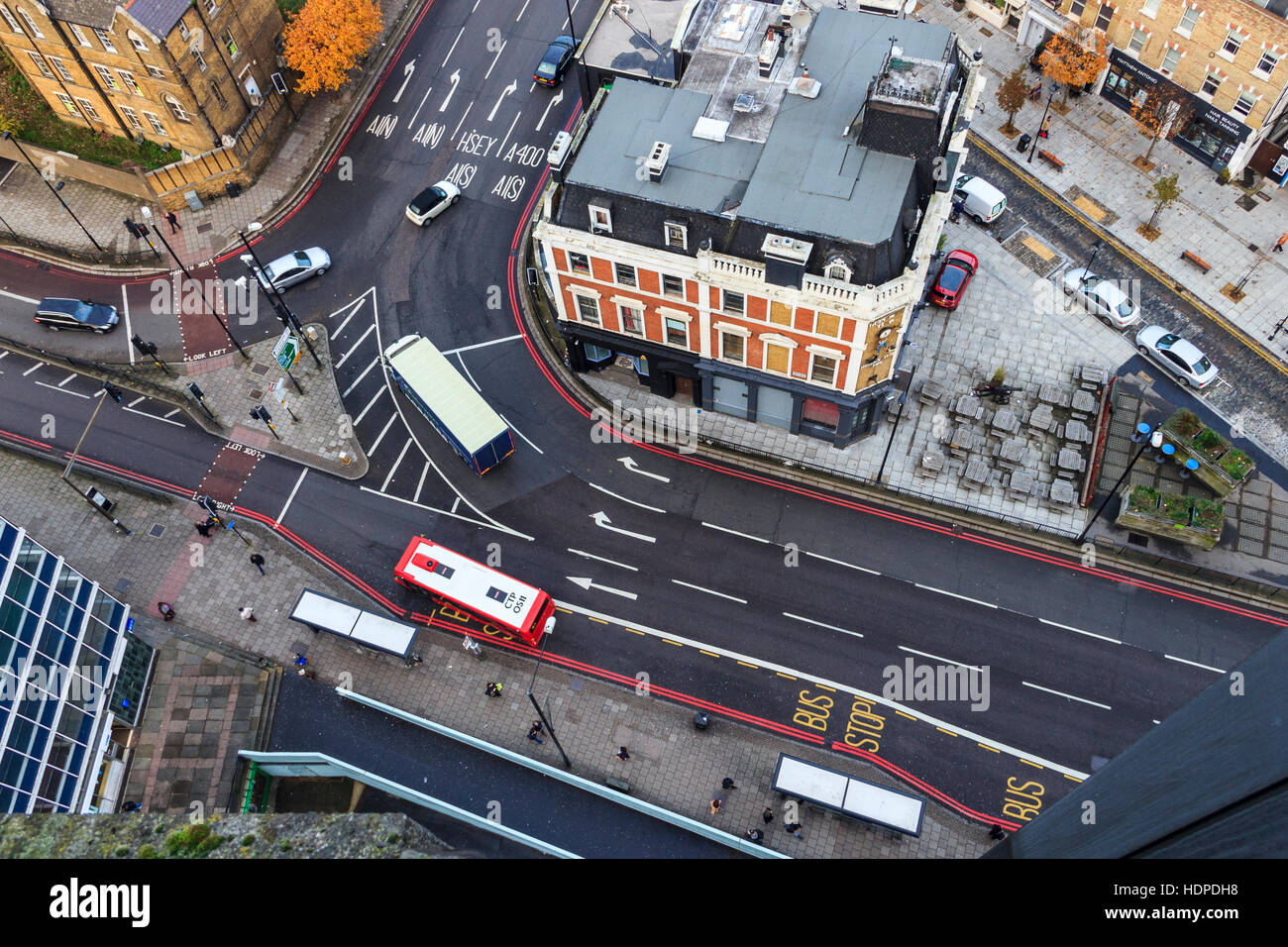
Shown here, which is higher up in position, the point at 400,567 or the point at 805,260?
the point at 805,260

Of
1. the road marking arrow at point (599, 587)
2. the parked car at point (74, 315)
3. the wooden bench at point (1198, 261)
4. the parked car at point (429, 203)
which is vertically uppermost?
the wooden bench at point (1198, 261)

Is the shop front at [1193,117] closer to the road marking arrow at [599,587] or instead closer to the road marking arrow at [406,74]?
the road marking arrow at [599,587]

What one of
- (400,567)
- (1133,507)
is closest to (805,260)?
(1133,507)

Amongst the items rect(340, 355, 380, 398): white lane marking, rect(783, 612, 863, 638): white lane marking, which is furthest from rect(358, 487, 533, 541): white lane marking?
rect(783, 612, 863, 638): white lane marking

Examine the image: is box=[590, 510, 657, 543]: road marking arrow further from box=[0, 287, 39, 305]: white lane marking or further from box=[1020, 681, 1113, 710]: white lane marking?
box=[0, 287, 39, 305]: white lane marking

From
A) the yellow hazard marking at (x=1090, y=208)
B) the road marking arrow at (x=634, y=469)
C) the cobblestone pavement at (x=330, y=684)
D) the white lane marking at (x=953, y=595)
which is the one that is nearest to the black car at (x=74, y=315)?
the cobblestone pavement at (x=330, y=684)
